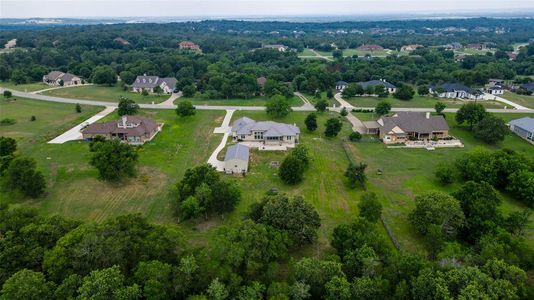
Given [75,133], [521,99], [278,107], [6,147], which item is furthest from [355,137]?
[521,99]

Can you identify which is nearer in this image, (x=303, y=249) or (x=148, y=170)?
(x=303, y=249)

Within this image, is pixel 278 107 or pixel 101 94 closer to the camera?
pixel 278 107

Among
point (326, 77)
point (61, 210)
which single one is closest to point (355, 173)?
point (61, 210)

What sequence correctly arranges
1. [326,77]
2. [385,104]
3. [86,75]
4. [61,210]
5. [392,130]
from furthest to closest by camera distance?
[86,75]
[326,77]
[385,104]
[392,130]
[61,210]

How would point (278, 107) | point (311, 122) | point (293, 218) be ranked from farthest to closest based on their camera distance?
point (278, 107) < point (311, 122) < point (293, 218)

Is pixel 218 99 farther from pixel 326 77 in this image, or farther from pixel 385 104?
pixel 385 104

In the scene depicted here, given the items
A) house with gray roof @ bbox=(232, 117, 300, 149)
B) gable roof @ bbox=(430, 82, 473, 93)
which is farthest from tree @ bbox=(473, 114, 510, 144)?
gable roof @ bbox=(430, 82, 473, 93)

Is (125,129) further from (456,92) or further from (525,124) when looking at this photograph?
(456,92)
